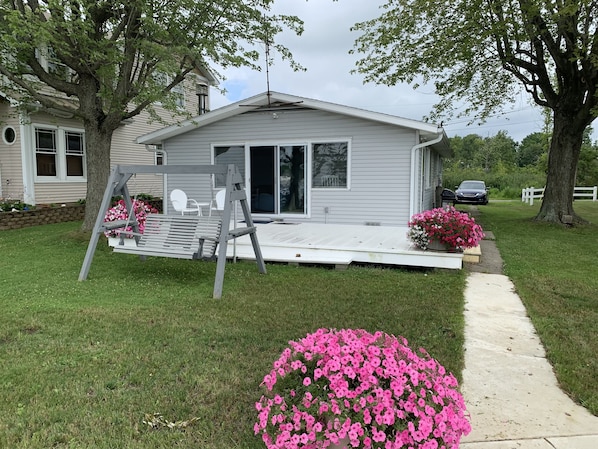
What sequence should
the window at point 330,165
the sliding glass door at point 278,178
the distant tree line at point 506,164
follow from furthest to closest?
the distant tree line at point 506,164 < the sliding glass door at point 278,178 < the window at point 330,165

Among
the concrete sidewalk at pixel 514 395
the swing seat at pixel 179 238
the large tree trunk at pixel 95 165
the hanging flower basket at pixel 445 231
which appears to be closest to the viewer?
the concrete sidewalk at pixel 514 395

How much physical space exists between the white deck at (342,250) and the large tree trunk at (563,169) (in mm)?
6398

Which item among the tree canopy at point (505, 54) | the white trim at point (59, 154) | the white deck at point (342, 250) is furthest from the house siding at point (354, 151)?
the white trim at point (59, 154)

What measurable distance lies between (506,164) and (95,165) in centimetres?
5060

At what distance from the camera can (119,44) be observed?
8.28m

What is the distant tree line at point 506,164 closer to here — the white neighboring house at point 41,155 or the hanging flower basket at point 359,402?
the white neighboring house at point 41,155

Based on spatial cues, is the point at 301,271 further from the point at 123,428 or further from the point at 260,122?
the point at 260,122

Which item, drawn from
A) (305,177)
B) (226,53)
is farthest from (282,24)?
(305,177)

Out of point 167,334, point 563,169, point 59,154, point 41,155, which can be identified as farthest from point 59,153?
point 563,169

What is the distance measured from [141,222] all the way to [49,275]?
63.9 inches

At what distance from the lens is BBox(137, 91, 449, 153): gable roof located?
8695mm

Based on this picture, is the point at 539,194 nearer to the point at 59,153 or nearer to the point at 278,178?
the point at 278,178

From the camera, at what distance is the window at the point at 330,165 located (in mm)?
9680

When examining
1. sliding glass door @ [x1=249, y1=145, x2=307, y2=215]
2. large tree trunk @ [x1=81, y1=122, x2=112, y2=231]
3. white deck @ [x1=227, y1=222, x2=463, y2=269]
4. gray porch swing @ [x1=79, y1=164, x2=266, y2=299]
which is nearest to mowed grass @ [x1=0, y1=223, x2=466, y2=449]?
white deck @ [x1=227, y1=222, x2=463, y2=269]
